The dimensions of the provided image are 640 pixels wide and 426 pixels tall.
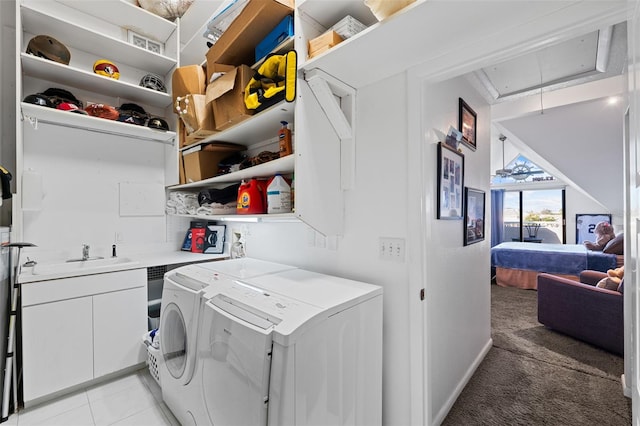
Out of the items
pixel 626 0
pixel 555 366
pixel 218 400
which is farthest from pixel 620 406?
pixel 218 400

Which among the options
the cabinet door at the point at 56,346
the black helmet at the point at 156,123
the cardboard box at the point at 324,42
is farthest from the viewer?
the black helmet at the point at 156,123

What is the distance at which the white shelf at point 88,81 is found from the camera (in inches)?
80.3

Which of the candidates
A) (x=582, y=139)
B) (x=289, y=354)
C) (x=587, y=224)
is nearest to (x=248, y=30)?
(x=289, y=354)

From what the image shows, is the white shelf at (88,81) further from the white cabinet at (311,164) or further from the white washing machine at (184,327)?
the white washing machine at (184,327)

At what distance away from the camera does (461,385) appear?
2.06m

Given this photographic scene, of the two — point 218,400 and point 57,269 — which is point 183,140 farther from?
point 218,400

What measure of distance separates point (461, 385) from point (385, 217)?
4.77ft

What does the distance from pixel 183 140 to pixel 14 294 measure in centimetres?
160

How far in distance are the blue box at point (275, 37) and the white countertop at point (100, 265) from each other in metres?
1.74

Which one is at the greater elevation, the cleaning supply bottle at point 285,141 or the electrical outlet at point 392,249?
the cleaning supply bottle at point 285,141

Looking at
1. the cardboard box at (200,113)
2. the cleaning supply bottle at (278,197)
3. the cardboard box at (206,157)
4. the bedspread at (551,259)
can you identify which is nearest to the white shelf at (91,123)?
the cardboard box at (206,157)

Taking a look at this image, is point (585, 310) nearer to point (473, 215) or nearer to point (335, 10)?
point (473, 215)

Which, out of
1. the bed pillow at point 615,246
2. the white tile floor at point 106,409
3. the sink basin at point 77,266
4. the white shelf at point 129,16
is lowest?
the white tile floor at point 106,409

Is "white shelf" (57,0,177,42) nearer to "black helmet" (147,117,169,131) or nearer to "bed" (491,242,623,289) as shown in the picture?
"black helmet" (147,117,169,131)
